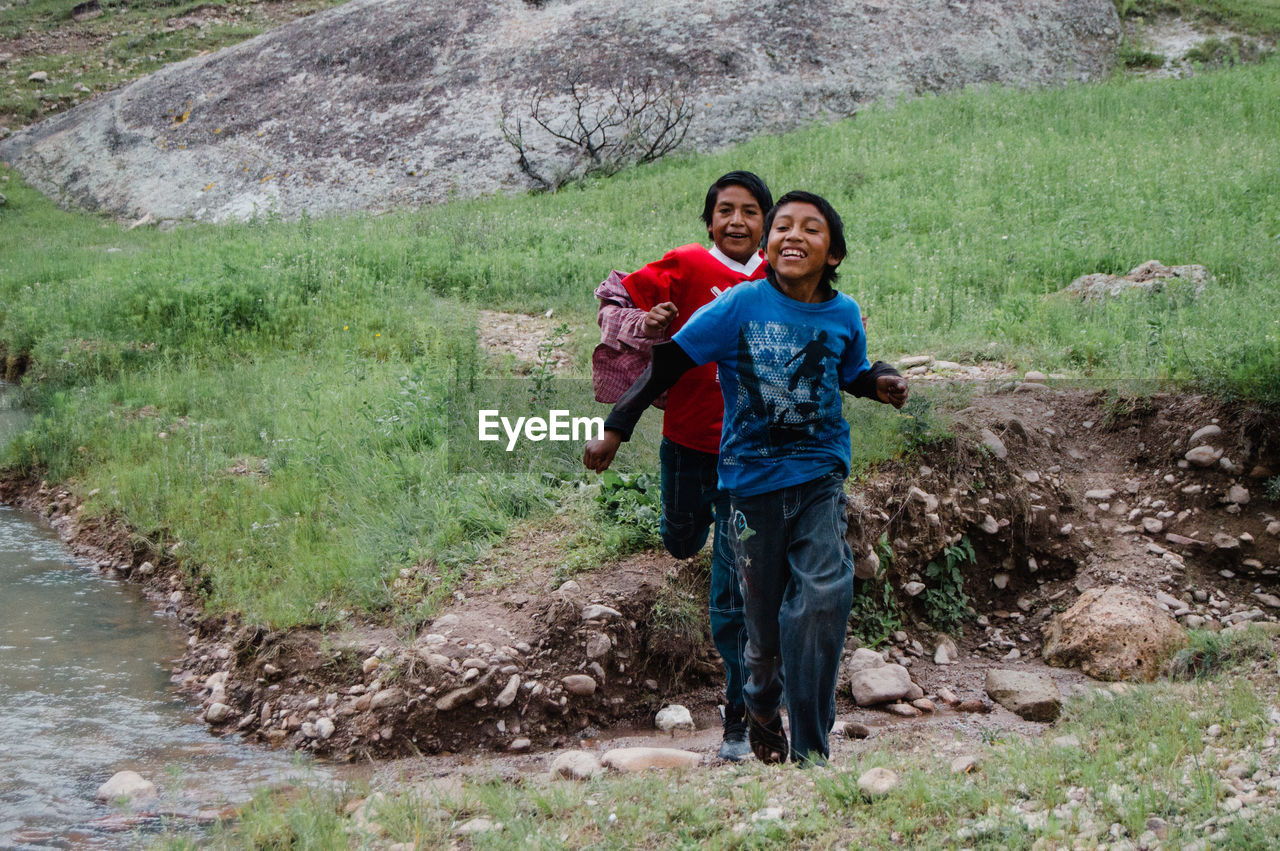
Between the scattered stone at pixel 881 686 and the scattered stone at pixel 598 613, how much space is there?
1.04 meters

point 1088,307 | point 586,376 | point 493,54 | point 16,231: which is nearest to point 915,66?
point 493,54

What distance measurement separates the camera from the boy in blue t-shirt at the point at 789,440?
10.0 ft

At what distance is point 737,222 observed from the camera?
3562mm

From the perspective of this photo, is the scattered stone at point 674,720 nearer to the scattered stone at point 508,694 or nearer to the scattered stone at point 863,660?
the scattered stone at point 508,694

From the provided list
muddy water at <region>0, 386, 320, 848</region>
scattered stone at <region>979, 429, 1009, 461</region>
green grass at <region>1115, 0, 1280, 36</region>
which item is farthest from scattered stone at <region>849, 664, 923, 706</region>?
green grass at <region>1115, 0, 1280, 36</region>

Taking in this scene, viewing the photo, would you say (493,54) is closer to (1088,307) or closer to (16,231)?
(16,231)

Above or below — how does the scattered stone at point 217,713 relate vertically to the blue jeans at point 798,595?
below

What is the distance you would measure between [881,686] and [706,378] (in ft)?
5.48

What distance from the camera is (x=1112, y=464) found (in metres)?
5.60

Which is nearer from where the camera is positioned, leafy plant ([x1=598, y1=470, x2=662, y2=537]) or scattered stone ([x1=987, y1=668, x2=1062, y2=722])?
scattered stone ([x1=987, y1=668, x2=1062, y2=722])

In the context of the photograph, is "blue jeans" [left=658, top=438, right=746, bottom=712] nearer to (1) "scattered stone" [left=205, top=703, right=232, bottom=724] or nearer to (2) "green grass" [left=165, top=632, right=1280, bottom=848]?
(2) "green grass" [left=165, top=632, right=1280, bottom=848]

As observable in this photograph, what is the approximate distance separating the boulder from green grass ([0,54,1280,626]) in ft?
4.25

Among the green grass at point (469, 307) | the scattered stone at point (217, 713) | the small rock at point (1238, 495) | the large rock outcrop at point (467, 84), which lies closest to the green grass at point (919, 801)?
the scattered stone at point (217, 713)

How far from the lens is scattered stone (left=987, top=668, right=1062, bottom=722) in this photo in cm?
416
